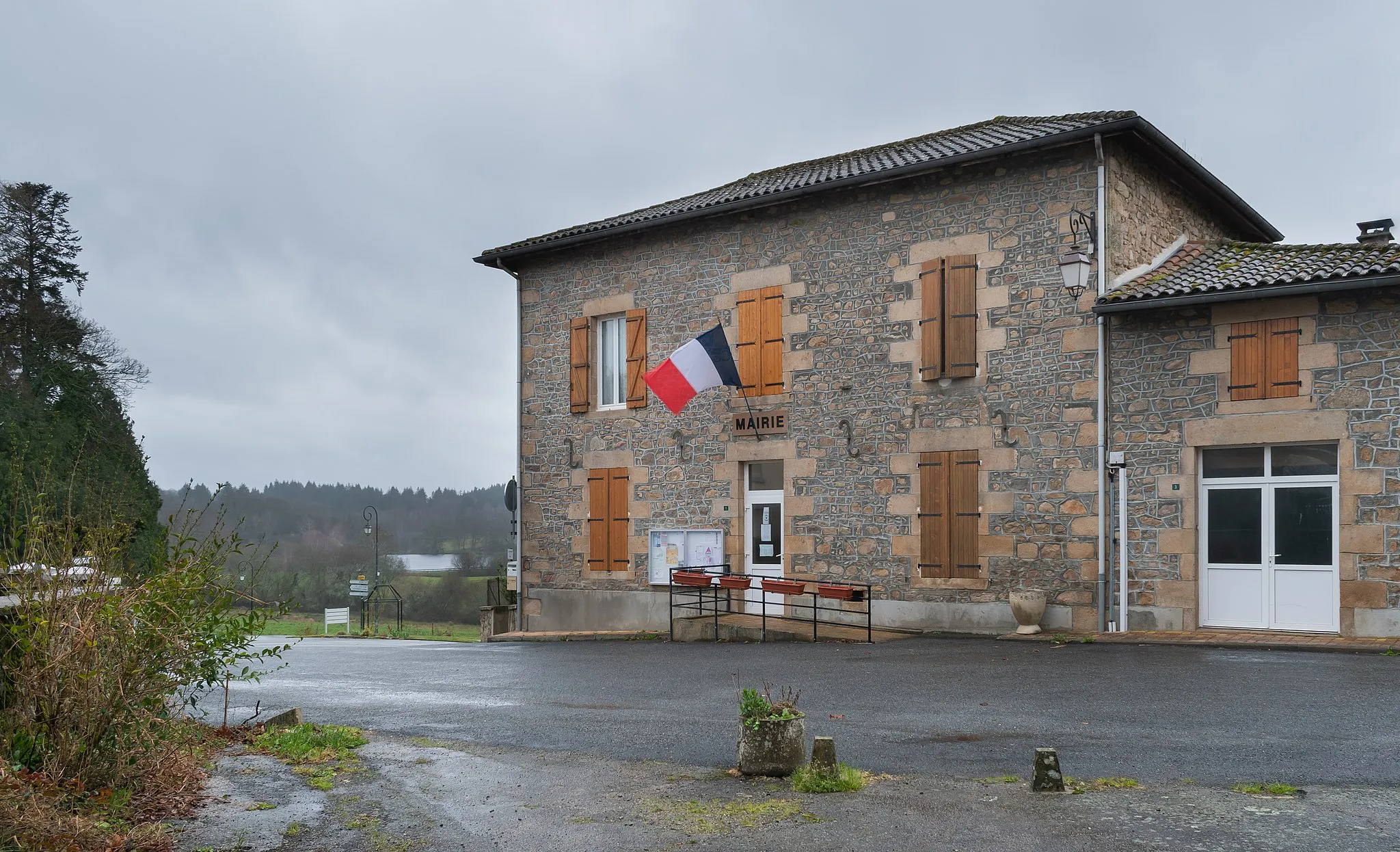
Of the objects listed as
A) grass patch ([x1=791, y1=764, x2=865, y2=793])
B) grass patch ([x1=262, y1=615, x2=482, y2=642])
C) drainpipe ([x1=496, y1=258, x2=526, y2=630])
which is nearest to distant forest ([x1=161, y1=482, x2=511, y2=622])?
grass patch ([x1=262, y1=615, x2=482, y2=642])

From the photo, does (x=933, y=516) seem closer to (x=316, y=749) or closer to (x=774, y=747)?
(x=774, y=747)

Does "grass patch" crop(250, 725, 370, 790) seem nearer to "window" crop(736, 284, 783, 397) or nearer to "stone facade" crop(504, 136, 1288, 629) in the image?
"stone facade" crop(504, 136, 1288, 629)

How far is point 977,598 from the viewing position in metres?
13.7

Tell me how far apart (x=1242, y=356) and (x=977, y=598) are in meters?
3.97

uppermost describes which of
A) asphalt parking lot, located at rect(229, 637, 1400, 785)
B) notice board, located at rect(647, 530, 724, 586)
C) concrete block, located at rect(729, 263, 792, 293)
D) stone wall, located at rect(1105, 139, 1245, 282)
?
stone wall, located at rect(1105, 139, 1245, 282)

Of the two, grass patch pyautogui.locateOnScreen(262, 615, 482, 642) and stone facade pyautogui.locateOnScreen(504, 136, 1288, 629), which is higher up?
stone facade pyautogui.locateOnScreen(504, 136, 1288, 629)

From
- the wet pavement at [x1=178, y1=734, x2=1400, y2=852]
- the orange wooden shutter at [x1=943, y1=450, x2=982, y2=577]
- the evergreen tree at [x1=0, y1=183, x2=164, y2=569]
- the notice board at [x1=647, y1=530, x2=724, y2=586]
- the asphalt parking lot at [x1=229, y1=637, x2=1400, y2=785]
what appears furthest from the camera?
the evergreen tree at [x1=0, y1=183, x2=164, y2=569]

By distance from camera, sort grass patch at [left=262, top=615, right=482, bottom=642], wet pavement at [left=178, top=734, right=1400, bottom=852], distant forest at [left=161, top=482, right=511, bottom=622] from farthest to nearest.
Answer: distant forest at [left=161, top=482, right=511, bottom=622], grass patch at [left=262, top=615, right=482, bottom=642], wet pavement at [left=178, top=734, right=1400, bottom=852]

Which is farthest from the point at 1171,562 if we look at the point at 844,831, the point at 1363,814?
the point at 844,831

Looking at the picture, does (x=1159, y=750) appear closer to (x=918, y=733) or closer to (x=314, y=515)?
(x=918, y=733)

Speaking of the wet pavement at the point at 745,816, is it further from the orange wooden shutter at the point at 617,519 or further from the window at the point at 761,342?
the orange wooden shutter at the point at 617,519

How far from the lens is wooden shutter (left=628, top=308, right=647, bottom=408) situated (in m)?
17.1

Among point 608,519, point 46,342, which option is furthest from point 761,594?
point 46,342

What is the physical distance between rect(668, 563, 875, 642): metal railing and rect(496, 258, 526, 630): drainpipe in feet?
9.87
